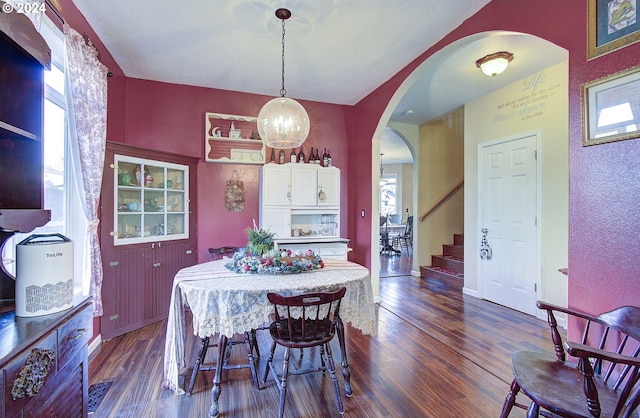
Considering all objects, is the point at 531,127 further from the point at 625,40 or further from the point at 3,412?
the point at 3,412

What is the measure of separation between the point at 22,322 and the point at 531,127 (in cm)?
470

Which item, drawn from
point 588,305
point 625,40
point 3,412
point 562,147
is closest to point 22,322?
point 3,412

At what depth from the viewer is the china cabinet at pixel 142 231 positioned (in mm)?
2959

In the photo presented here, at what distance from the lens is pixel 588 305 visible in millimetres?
1636

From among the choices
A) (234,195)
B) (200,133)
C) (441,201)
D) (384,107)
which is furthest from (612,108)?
(441,201)

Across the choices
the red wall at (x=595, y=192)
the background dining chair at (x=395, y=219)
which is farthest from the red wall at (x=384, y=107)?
the background dining chair at (x=395, y=219)

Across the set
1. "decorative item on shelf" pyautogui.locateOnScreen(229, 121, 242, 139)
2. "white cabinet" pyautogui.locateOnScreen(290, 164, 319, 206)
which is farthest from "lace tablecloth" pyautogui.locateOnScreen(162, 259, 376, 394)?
"decorative item on shelf" pyautogui.locateOnScreen(229, 121, 242, 139)

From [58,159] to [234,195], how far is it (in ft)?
6.56

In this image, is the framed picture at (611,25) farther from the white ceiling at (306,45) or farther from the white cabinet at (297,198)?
the white cabinet at (297,198)

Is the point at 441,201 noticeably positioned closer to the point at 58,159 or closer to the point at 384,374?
the point at 384,374

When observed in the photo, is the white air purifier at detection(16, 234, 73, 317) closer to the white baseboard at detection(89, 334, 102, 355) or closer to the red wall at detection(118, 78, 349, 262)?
the white baseboard at detection(89, 334, 102, 355)

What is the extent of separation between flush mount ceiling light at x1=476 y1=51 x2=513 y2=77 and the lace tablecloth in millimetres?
2513

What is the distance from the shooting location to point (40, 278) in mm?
1184

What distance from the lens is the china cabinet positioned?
2959 millimetres
